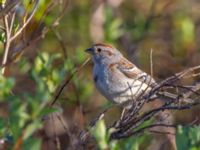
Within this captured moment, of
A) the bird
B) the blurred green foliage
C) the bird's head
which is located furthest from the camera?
the bird's head

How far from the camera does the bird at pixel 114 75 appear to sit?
669 cm

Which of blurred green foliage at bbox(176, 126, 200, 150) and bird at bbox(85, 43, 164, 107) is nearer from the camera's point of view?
blurred green foliage at bbox(176, 126, 200, 150)

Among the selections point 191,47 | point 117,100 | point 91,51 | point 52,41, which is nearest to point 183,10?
point 191,47

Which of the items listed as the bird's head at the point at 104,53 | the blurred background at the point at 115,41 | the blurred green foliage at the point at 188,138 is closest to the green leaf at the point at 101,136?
the blurred green foliage at the point at 188,138

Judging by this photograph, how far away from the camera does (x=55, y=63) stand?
378 inches

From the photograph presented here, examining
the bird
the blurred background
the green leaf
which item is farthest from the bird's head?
the green leaf

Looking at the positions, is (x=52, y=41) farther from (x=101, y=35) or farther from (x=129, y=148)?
(x=129, y=148)

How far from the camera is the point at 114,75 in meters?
7.04

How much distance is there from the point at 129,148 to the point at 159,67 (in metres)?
4.75

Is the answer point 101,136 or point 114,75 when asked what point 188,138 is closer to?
point 101,136

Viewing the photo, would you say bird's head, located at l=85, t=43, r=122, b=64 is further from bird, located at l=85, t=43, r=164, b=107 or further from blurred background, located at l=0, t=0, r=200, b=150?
blurred background, located at l=0, t=0, r=200, b=150

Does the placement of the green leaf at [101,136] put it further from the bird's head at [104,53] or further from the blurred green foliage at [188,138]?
the bird's head at [104,53]

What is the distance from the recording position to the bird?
6.69m

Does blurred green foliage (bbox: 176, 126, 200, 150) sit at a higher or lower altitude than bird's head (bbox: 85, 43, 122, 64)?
higher
